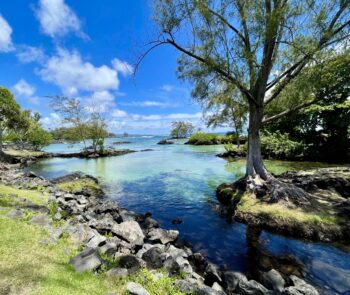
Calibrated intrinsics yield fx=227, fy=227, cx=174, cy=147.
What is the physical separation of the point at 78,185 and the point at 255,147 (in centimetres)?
1071

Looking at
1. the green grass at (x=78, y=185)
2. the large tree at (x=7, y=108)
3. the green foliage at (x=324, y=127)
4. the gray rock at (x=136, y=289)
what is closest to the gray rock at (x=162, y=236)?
the gray rock at (x=136, y=289)

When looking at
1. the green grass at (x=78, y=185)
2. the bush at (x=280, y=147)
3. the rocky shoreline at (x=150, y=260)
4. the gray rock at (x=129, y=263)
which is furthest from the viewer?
the bush at (x=280, y=147)

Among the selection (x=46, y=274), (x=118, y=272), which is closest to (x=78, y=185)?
(x=46, y=274)

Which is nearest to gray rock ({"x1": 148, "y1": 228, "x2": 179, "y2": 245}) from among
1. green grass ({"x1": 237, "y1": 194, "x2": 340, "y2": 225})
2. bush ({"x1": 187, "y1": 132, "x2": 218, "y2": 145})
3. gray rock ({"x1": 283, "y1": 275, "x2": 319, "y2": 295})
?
gray rock ({"x1": 283, "y1": 275, "x2": 319, "y2": 295})

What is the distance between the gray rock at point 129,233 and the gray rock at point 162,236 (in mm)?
491

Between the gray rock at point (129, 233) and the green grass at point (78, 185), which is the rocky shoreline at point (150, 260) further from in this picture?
the green grass at point (78, 185)

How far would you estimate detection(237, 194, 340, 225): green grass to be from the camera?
794 cm

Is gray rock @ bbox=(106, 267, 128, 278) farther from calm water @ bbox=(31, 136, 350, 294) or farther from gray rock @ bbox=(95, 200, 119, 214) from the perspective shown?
gray rock @ bbox=(95, 200, 119, 214)

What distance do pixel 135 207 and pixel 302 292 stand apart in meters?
8.08

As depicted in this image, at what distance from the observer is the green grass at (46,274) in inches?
135

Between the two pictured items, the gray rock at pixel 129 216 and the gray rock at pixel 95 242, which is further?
the gray rock at pixel 129 216

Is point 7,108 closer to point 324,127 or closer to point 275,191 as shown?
point 275,191

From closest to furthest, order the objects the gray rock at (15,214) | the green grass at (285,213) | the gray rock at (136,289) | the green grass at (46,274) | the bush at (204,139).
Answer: the green grass at (46,274) < the gray rock at (136,289) < the gray rock at (15,214) < the green grass at (285,213) < the bush at (204,139)

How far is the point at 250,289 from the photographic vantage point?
4.50 m
